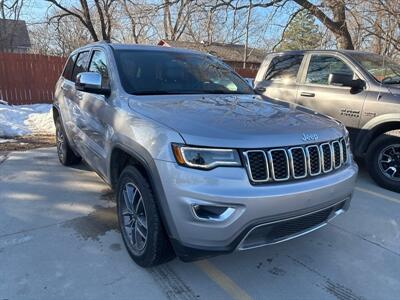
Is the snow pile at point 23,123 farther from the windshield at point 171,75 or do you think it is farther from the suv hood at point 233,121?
the suv hood at point 233,121

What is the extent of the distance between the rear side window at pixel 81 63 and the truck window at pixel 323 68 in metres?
3.41

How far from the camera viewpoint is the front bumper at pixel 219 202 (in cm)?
233

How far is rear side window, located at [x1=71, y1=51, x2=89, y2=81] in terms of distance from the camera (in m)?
4.67

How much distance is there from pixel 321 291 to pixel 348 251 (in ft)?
2.49

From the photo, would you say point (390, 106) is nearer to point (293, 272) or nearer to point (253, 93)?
point (253, 93)

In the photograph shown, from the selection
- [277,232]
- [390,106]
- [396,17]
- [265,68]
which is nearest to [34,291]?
[277,232]

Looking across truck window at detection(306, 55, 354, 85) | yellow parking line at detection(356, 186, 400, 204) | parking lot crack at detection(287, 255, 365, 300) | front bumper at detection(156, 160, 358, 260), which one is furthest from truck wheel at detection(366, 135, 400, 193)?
front bumper at detection(156, 160, 358, 260)

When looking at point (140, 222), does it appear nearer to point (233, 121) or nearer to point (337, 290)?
point (233, 121)

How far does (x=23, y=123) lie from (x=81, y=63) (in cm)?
538

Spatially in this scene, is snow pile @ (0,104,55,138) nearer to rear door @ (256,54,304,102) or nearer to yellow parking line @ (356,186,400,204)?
rear door @ (256,54,304,102)

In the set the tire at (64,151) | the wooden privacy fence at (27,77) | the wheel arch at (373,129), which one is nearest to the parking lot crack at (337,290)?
the wheel arch at (373,129)

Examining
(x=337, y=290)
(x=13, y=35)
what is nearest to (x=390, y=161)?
(x=337, y=290)

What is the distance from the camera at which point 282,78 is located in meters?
6.37

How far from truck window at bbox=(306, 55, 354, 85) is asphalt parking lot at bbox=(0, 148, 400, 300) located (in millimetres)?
2196
